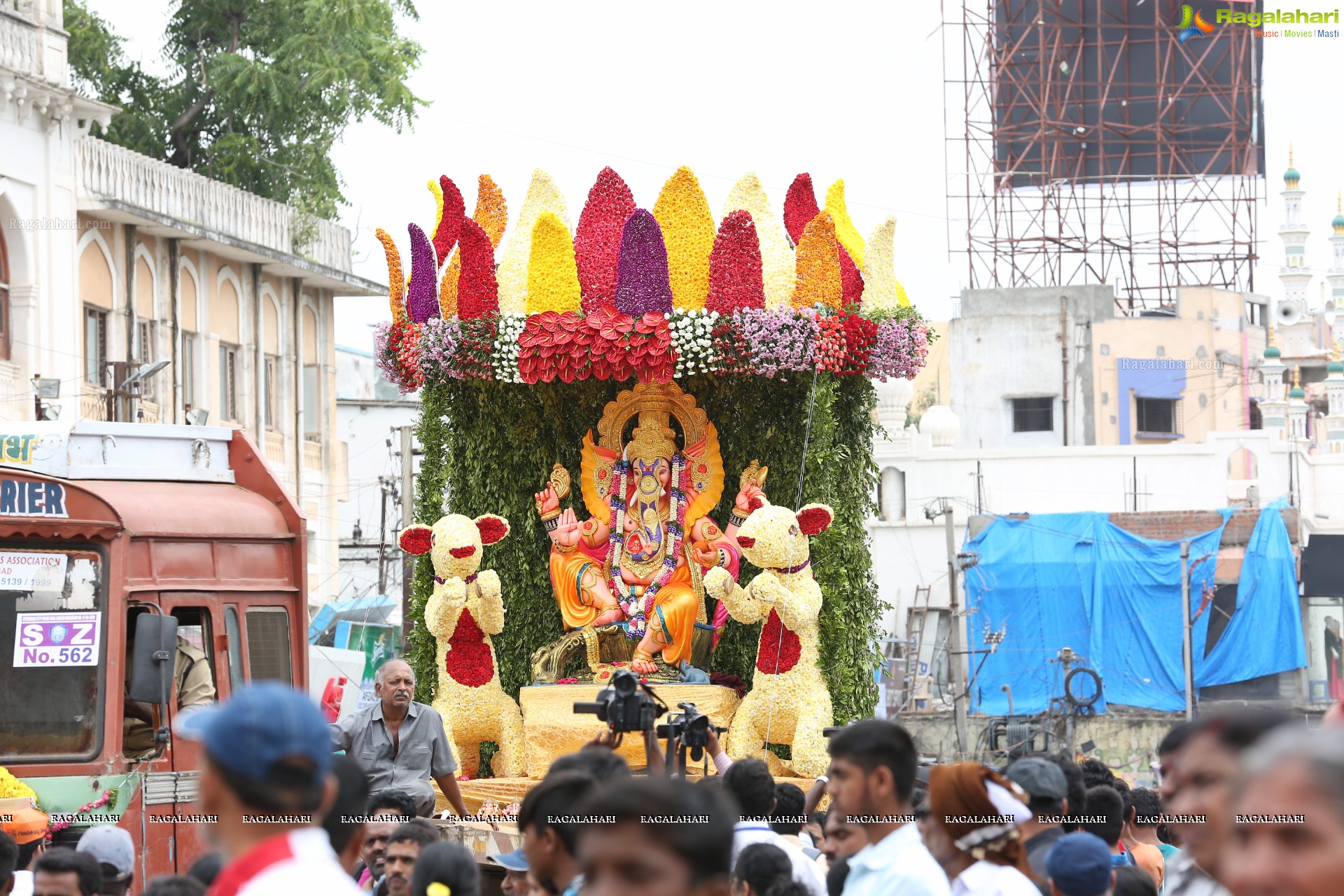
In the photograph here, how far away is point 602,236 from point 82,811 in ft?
20.9

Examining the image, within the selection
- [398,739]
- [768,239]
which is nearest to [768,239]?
[768,239]

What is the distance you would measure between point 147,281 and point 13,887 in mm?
19862

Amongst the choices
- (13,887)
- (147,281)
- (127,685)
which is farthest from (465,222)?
(147,281)

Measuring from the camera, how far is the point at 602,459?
14172 mm

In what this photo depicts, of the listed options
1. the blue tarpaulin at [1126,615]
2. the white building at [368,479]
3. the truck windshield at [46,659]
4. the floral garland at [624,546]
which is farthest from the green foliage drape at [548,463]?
the white building at [368,479]

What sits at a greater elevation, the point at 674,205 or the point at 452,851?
the point at 674,205

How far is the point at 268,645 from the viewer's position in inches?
415

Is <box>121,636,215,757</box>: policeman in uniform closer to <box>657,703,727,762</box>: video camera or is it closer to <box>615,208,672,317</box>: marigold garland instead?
<box>657,703,727,762</box>: video camera

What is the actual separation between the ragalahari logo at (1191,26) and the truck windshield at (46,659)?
40118 mm

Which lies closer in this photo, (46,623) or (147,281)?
(46,623)

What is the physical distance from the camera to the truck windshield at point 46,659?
891cm

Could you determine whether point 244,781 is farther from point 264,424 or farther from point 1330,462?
point 1330,462

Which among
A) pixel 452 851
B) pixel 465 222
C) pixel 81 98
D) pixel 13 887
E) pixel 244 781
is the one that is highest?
pixel 81 98

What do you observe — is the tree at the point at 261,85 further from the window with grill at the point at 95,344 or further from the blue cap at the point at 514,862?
the blue cap at the point at 514,862
